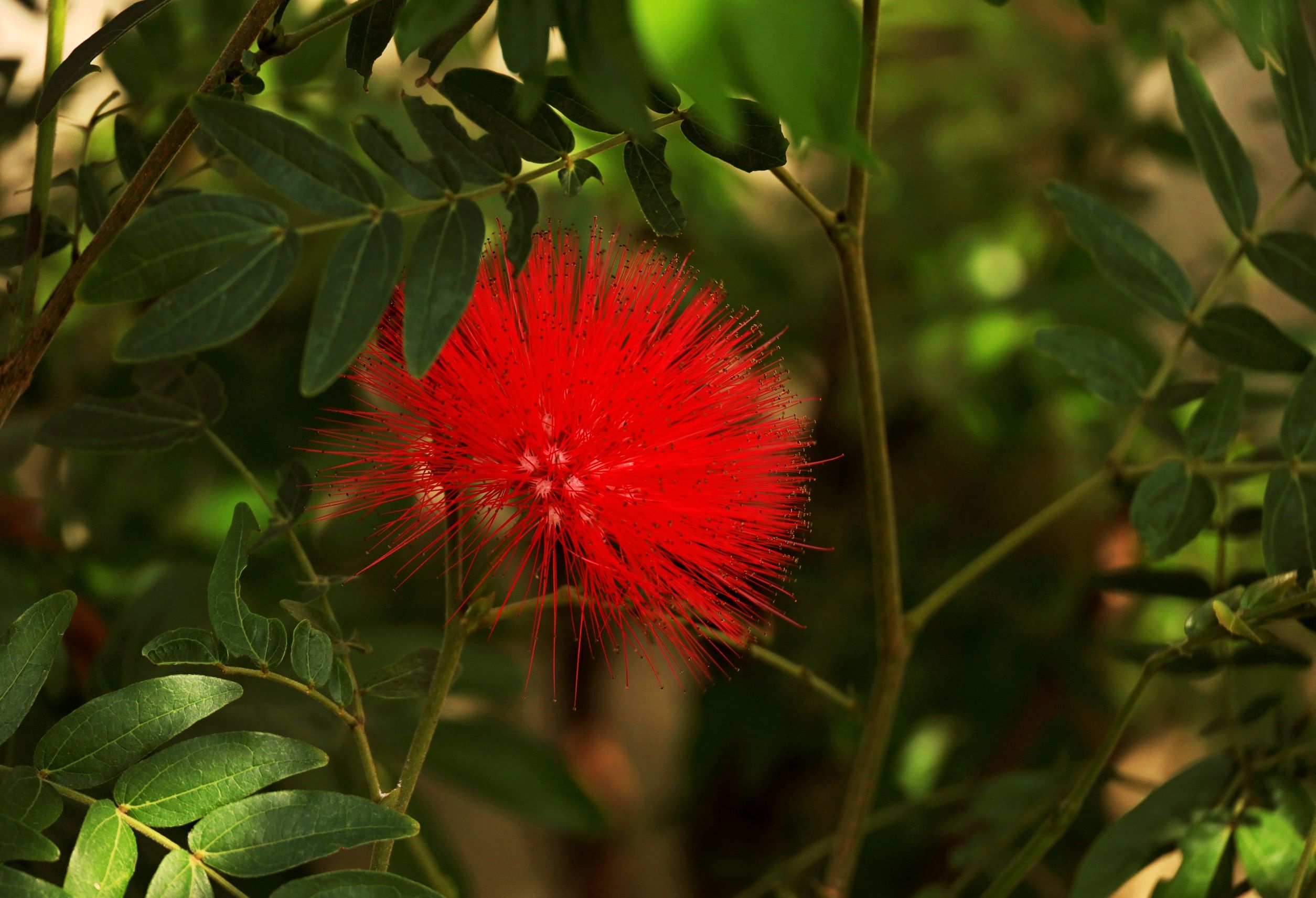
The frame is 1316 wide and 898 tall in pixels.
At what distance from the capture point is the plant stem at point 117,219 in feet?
1.43

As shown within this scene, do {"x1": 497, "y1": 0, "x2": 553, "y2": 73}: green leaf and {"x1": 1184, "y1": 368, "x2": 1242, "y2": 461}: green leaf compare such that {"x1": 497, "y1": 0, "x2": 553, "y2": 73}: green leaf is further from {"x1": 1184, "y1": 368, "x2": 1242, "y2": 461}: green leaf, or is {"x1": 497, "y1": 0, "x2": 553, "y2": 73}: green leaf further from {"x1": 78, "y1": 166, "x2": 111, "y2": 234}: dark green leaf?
{"x1": 1184, "y1": 368, "x2": 1242, "y2": 461}: green leaf

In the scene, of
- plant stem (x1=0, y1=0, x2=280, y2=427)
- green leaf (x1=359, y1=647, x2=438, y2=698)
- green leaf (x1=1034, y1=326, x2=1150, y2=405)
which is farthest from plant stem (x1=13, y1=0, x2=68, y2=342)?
green leaf (x1=1034, y1=326, x2=1150, y2=405)

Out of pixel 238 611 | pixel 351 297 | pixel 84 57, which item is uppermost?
pixel 84 57

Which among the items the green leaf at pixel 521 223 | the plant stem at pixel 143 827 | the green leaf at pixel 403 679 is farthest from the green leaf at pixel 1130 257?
the plant stem at pixel 143 827

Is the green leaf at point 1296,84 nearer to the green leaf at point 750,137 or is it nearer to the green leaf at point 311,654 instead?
the green leaf at point 750,137

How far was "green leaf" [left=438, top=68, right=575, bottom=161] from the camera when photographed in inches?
18.6

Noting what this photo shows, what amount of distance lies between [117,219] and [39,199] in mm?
72

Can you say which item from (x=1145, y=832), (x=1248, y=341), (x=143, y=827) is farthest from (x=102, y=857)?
(x=1248, y=341)

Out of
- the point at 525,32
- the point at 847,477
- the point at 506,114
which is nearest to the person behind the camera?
the point at 525,32

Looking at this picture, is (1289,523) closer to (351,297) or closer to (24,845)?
(351,297)

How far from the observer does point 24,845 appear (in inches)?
16.1

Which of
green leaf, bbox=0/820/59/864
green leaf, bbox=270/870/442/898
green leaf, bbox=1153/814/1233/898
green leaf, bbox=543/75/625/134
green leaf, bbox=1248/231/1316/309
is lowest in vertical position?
green leaf, bbox=1153/814/1233/898

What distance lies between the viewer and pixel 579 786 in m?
1.03

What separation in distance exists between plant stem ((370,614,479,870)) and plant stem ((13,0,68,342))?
0.23 metres
